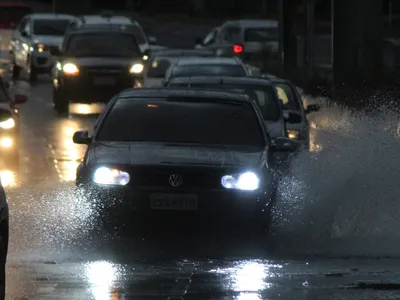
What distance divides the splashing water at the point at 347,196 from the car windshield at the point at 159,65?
876 centimetres

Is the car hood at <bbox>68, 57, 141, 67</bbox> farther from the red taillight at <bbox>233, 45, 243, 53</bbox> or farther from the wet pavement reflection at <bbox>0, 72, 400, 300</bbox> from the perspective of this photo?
the wet pavement reflection at <bbox>0, 72, 400, 300</bbox>

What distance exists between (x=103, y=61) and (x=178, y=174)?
19884mm

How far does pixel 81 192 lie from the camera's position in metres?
13.5

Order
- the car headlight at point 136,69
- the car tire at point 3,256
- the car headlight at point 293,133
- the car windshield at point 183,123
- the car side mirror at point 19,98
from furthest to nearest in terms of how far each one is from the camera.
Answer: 1. the car headlight at point 136,69
2. the car side mirror at point 19,98
3. the car headlight at point 293,133
4. the car windshield at point 183,123
5. the car tire at point 3,256

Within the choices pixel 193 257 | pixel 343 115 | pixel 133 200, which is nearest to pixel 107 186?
pixel 133 200

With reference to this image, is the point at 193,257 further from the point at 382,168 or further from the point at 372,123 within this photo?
the point at 372,123

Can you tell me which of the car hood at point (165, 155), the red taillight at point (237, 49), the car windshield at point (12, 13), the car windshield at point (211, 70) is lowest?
the car windshield at point (12, 13)

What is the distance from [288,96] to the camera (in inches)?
877

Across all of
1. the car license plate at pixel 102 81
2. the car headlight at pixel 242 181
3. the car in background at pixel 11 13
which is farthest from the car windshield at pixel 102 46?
the car in background at pixel 11 13

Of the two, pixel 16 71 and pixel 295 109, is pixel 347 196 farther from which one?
pixel 16 71

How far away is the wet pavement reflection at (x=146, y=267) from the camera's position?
1026cm

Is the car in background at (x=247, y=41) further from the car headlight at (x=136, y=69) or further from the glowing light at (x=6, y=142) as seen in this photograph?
the glowing light at (x=6, y=142)

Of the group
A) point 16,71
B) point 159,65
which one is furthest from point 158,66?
point 16,71

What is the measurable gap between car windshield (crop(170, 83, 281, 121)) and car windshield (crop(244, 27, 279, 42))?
25718mm
